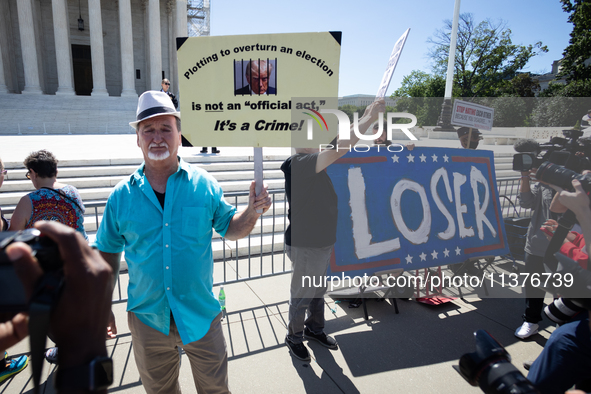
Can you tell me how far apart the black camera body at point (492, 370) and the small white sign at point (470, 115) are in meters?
4.66

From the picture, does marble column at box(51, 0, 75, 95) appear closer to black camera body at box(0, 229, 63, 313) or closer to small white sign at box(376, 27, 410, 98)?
small white sign at box(376, 27, 410, 98)

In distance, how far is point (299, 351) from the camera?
11.0 ft

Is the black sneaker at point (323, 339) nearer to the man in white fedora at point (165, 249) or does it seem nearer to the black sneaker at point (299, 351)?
the black sneaker at point (299, 351)

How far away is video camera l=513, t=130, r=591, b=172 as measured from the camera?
9.81 ft

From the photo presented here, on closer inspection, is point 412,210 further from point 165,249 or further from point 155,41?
point 155,41

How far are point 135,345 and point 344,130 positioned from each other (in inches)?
80.6

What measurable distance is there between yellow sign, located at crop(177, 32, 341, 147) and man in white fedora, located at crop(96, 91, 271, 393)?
22cm

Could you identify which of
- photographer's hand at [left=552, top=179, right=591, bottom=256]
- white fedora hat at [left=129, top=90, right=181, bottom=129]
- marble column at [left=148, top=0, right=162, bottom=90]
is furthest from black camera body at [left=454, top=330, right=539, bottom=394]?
marble column at [left=148, top=0, right=162, bottom=90]

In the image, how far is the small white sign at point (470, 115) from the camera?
17.5 feet

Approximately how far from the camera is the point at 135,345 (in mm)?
2199

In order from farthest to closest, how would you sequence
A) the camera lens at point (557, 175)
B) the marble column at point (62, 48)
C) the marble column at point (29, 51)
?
the marble column at point (62, 48) → the marble column at point (29, 51) → the camera lens at point (557, 175)

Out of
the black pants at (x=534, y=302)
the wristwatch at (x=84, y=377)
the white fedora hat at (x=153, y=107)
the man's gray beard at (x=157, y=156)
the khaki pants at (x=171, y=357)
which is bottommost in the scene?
the black pants at (x=534, y=302)

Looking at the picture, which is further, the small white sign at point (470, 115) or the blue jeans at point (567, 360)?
the small white sign at point (470, 115)


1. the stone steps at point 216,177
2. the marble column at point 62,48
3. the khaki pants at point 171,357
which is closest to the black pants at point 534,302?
the stone steps at point 216,177
